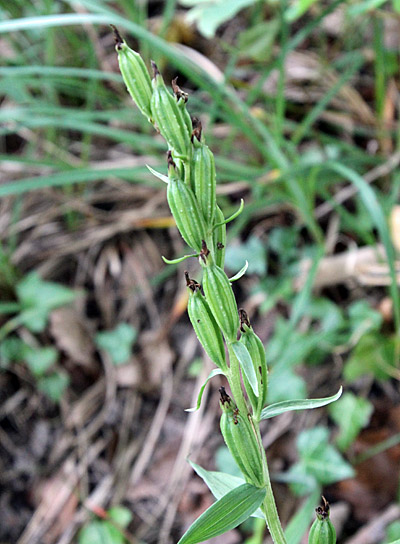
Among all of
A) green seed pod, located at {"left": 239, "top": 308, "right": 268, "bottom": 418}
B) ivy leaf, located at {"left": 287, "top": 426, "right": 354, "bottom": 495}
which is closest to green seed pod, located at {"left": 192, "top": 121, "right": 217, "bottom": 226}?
green seed pod, located at {"left": 239, "top": 308, "right": 268, "bottom": 418}

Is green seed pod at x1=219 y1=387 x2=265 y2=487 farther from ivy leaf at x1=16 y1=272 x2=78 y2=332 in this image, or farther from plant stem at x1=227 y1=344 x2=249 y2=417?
ivy leaf at x1=16 y1=272 x2=78 y2=332

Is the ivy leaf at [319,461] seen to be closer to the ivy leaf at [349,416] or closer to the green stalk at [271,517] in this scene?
the ivy leaf at [349,416]

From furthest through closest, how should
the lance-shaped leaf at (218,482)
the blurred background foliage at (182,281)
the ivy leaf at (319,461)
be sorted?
1. the blurred background foliage at (182,281)
2. the ivy leaf at (319,461)
3. the lance-shaped leaf at (218,482)

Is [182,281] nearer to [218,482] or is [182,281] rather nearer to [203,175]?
[218,482]

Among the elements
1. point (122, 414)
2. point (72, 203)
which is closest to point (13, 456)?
point (122, 414)

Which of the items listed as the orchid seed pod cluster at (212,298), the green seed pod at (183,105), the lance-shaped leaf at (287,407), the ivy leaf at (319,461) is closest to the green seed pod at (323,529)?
the orchid seed pod cluster at (212,298)

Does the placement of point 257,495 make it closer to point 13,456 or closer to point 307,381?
point 307,381

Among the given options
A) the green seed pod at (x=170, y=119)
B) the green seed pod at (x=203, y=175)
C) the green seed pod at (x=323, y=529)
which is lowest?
the green seed pod at (x=323, y=529)
